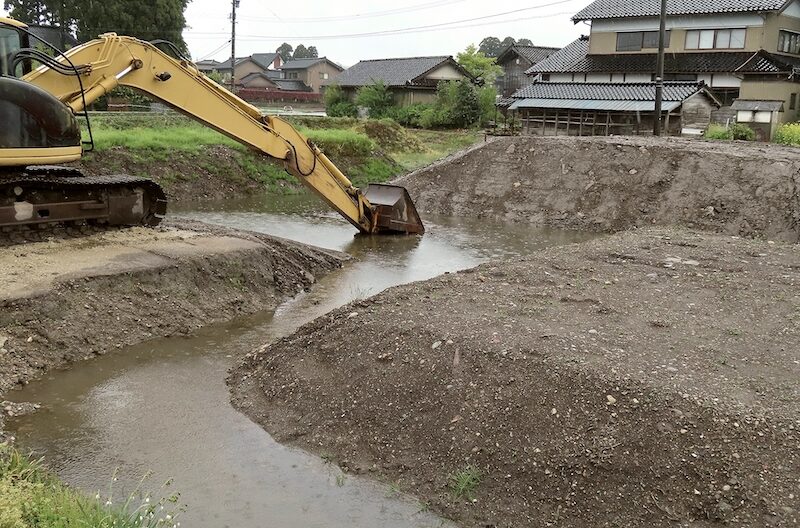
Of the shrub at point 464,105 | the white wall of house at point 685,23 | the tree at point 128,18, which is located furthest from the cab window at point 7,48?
the tree at point 128,18

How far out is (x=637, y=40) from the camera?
98.2 feet

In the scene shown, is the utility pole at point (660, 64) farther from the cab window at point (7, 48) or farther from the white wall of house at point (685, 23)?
the cab window at point (7, 48)

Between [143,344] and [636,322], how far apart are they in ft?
17.2

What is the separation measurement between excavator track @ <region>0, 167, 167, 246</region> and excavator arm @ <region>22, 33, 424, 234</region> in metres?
1.08

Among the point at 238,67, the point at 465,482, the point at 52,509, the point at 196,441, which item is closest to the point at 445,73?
the point at 238,67

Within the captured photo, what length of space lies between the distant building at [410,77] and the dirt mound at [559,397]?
34291 mm

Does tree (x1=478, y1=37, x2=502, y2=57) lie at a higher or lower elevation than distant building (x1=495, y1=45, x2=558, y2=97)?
higher

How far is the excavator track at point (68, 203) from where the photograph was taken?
915 centimetres

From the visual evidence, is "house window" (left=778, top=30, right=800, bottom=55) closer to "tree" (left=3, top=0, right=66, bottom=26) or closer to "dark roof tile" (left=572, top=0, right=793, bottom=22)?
"dark roof tile" (left=572, top=0, right=793, bottom=22)

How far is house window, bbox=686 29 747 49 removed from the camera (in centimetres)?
2738

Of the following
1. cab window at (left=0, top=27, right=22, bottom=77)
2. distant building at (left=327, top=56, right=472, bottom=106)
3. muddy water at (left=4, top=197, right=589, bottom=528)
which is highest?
distant building at (left=327, top=56, right=472, bottom=106)

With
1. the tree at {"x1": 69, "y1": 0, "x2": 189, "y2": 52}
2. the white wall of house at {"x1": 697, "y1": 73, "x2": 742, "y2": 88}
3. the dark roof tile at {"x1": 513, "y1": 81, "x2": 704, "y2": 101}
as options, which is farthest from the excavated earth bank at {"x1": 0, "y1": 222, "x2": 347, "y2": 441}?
the tree at {"x1": 69, "y1": 0, "x2": 189, "y2": 52}

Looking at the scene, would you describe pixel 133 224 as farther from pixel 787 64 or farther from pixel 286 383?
pixel 787 64

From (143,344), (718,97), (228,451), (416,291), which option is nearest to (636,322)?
(416,291)
